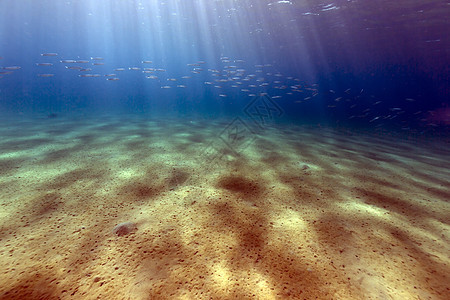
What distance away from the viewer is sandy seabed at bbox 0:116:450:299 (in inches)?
71.4

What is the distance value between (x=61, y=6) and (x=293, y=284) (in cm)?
4584

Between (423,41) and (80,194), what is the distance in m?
39.3

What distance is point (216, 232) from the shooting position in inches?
98.1

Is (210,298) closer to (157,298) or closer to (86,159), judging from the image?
(157,298)

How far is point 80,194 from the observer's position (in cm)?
325

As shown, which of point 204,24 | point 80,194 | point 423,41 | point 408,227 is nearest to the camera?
point 408,227

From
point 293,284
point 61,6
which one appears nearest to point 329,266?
point 293,284

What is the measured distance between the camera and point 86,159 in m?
4.89

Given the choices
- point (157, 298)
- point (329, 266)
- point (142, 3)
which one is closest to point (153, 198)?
point (157, 298)

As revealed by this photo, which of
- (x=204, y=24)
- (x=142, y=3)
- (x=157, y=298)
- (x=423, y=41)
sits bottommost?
(x=157, y=298)

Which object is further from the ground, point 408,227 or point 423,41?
point 423,41

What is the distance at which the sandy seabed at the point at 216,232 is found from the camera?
1813mm

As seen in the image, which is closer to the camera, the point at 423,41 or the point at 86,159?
the point at 86,159

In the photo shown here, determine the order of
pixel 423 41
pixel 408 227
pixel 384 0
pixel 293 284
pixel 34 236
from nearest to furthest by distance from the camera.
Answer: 1. pixel 293 284
2. pixel 34 236
3. pixel 408 227
4. pixel 384 0
5. pixel 423 41
